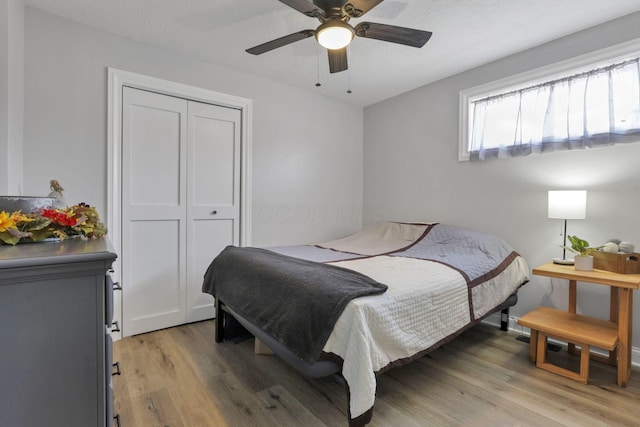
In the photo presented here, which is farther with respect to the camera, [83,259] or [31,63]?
[31,63]

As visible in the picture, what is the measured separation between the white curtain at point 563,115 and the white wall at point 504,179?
0.36 feet

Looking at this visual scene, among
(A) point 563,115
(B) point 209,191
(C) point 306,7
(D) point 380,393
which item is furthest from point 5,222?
(A) point 563,115

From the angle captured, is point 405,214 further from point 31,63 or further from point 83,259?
point 31,63

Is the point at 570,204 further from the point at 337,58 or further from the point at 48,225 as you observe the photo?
the point at 48,225

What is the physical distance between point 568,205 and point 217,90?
3116 millimetres

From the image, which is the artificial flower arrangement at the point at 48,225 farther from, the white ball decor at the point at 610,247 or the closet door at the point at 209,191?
the white ball decor at the point at 610,247

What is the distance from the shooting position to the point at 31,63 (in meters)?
2.16

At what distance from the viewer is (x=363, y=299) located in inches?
56.9

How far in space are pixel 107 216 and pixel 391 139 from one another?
10.1 feet

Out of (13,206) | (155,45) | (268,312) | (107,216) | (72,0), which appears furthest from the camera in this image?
(155,45)

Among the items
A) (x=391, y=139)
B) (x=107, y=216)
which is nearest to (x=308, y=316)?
(x=107, y=216)

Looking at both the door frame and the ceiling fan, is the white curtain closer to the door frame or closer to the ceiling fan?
the ceiling fan

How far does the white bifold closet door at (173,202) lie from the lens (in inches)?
102

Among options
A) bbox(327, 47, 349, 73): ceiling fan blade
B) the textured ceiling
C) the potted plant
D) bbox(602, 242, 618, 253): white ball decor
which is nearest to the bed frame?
the potted plant
